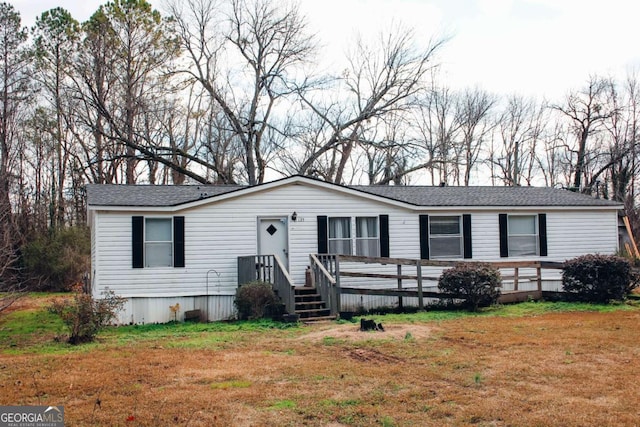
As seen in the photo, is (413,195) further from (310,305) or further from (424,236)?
(310,305)

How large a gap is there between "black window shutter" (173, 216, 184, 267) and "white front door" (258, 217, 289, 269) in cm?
203

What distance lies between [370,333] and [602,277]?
759 cm

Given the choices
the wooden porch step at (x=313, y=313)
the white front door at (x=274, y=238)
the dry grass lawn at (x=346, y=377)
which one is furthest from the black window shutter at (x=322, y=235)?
the dry grass lawn at (x=346, y=377)

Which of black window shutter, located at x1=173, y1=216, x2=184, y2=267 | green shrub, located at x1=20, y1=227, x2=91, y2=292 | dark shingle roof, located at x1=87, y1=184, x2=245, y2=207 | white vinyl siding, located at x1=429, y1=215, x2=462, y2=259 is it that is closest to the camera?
dark shingle roof, located at x1=87, y1=184, x2=245, y2=207

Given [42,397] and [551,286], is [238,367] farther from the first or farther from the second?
[551,286]

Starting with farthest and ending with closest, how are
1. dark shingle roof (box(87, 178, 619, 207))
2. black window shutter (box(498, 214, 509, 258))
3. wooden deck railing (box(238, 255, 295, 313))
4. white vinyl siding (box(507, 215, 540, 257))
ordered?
white vinyl siding (box(507, 215, 540, 257)) < black window shutter (box(498, 214, 509, 258)) < dark shingle roof (box(87, 178, 619, 207)) < wooden deck railing (box(238, 255, 295, 313))

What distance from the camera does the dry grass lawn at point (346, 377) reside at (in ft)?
20.5

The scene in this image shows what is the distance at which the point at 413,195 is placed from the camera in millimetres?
19078

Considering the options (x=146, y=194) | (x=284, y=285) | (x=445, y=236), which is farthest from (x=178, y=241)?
(x=445, y=236)

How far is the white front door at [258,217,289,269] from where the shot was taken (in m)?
16.4

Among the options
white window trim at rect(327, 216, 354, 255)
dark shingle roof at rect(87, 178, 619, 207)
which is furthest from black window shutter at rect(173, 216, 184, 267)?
white window trim at rect(327, 216, 354, 255)

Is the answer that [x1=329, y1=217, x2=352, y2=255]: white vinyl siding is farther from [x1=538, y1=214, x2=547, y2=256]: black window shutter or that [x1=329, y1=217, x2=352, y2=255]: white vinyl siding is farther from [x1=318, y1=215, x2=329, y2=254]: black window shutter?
[x1=538, y1=214, x2=547, y2=256]: black window shutter

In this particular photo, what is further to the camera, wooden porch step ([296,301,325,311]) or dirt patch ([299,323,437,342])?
wooden porch step ([296,301,325,311])

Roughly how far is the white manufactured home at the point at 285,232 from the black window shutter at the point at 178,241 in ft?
0.08
